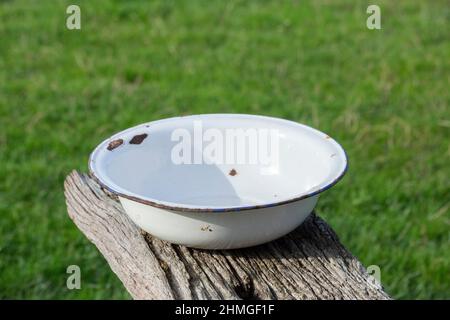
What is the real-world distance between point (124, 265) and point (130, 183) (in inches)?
8.8

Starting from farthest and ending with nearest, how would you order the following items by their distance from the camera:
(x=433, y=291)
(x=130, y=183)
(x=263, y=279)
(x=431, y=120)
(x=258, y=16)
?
(x=258, y=16) → (x=431, y=120) → (x=433, y=291) → (x=130, y=183) → (x=263, y=279)

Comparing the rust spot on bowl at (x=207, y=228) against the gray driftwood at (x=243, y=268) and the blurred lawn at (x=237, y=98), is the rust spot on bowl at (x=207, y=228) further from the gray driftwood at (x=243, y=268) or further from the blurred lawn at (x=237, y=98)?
the blurred lawn at (x=237, y=98)

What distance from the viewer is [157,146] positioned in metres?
2.01

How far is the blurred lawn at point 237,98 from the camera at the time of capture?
3.18 m

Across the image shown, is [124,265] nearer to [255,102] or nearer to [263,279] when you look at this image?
A: [263,279]

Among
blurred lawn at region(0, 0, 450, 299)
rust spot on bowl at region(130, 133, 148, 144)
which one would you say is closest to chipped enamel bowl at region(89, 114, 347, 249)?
rust spot on bowl at region(130, 133, 148, 144)

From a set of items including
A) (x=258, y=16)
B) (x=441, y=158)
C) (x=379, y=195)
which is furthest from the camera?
(x=258, y=16)

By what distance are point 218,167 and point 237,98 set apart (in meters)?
2.14

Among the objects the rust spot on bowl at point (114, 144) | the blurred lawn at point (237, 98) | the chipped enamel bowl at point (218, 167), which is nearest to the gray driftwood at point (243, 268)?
the chipped enamel bowl at point (218, 167)

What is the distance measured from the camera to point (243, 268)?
68.3 inches

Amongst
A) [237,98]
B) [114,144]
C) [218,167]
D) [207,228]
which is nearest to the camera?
[207,228]

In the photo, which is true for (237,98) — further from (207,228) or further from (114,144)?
(207,228)

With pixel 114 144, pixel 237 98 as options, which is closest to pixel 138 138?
pixel 114 144
